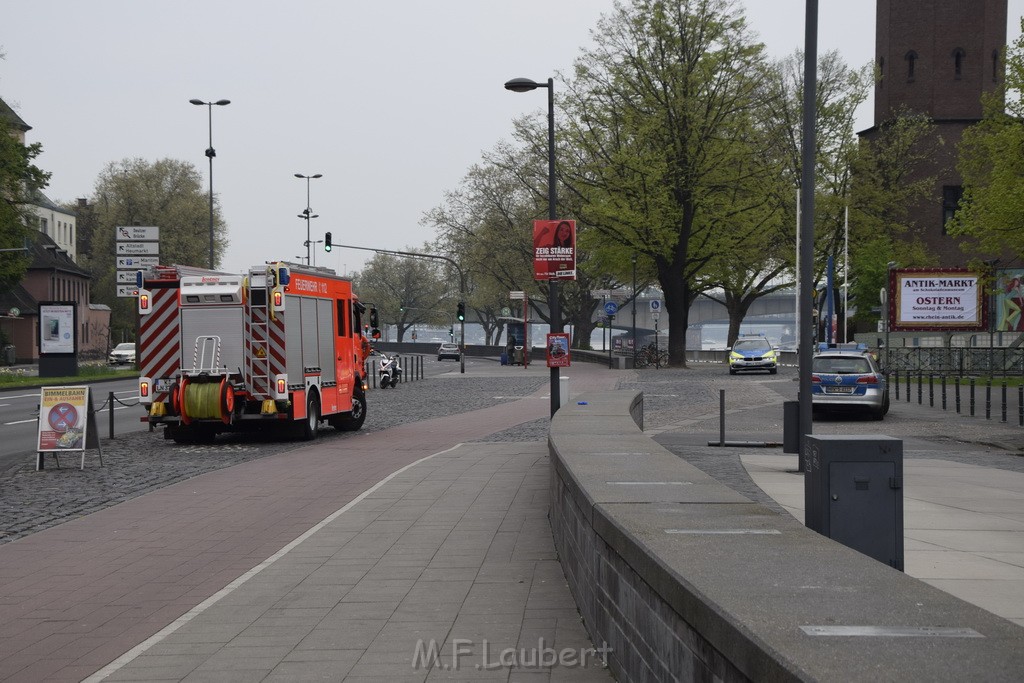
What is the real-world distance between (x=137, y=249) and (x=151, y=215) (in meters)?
50.9

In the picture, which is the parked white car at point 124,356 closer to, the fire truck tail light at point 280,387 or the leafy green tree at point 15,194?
the leafy green tree at point 15,194

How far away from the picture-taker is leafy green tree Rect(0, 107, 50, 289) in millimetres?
52906

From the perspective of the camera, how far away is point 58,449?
16141 mm

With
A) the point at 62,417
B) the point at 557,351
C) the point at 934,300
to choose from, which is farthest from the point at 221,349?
the point at 934,300

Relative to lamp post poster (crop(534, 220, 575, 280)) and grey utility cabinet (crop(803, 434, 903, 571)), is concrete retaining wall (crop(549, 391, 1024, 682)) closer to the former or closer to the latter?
grey utility cabinet (crop(803, 434, 903, 571))

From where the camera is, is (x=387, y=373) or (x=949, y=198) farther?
(x=949, y=198)

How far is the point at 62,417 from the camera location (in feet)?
53.7

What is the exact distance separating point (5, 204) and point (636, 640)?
181ft

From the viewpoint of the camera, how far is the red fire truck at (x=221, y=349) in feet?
65.6

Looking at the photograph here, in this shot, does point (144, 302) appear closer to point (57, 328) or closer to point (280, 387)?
point (280, 387)

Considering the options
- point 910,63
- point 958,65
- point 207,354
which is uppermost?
point 910,63

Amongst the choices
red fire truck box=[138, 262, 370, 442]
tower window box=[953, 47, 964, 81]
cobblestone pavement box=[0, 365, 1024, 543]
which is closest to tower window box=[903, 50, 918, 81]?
tower window box=[953, 47, 964, 81]

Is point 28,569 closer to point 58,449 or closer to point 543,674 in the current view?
point 543,674

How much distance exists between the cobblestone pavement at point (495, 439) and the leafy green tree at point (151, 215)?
2037 inches
